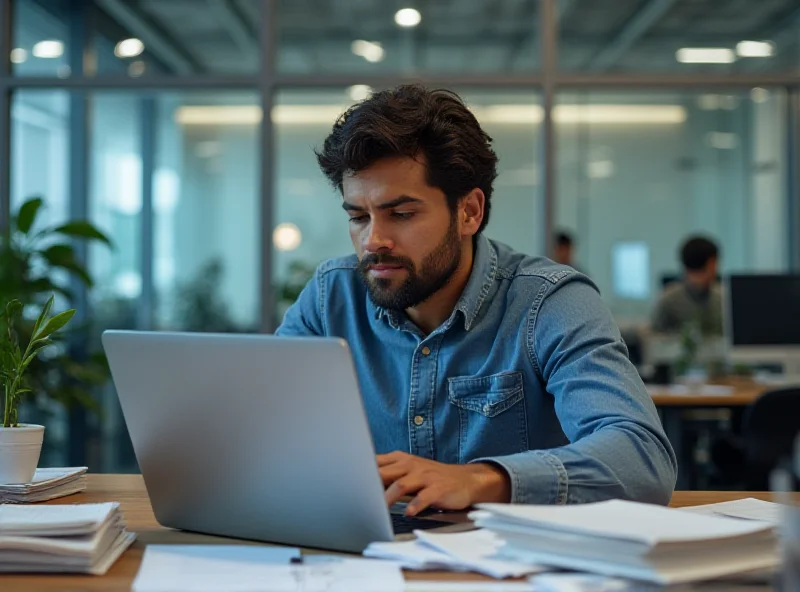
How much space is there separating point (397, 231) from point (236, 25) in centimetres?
367

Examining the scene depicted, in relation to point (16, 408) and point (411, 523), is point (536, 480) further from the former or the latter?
point (16, 408)

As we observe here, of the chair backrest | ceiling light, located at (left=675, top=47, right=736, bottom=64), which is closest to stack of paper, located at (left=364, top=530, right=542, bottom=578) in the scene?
the chair backrest

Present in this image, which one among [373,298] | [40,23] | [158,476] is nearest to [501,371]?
[373,298]

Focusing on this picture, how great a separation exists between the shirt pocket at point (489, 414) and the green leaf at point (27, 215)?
2799mm

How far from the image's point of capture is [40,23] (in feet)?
17.1

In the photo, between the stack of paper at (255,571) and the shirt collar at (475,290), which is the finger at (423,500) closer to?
the stack of paper at (255,571)

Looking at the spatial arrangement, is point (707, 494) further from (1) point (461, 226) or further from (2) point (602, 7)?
(2) point (602, 7)

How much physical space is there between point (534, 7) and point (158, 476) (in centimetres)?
428

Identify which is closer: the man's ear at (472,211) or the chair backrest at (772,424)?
the man's ear at (472,211)

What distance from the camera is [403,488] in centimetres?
130

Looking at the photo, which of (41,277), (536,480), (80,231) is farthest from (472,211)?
(41,277)

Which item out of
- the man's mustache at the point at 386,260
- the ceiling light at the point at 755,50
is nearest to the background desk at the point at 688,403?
the ceiling light at the point at 755,50

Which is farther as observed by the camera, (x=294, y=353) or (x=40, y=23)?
(x=40, y=23)

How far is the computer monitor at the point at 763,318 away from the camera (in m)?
4.84
